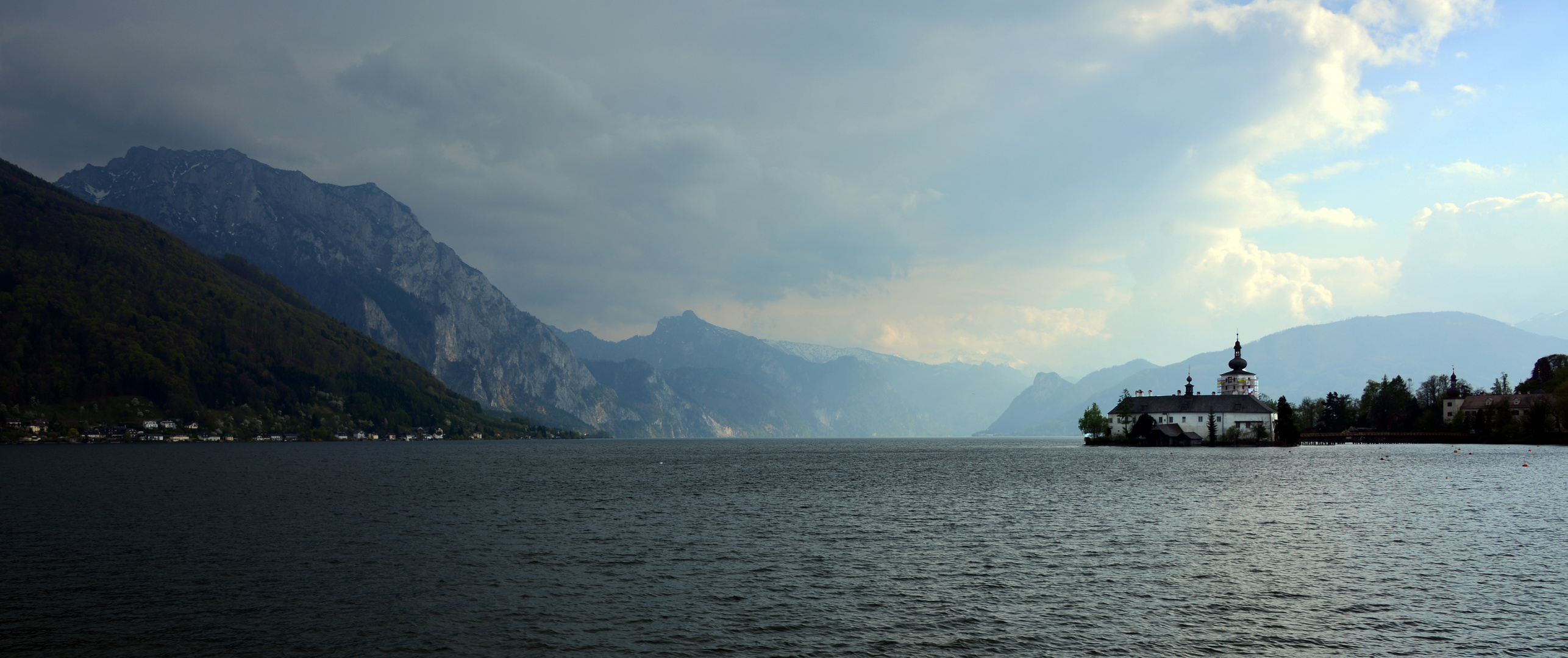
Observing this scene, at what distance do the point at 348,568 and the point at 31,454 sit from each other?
652 feet

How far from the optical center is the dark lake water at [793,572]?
2831cm

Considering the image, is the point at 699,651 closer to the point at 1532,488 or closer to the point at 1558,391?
the point at 1532,488

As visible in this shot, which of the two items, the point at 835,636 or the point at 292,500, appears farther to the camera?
the point at 292,500

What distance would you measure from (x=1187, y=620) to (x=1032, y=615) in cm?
573

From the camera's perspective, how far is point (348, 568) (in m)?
41.4

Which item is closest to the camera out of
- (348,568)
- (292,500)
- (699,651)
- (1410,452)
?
(699,651)

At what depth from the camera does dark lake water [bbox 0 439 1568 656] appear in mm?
28312

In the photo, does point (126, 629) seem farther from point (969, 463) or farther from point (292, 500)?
point (969, 463)

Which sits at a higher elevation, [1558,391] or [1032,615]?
[1558,391]

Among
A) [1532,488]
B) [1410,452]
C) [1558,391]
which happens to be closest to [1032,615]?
[1532,488]

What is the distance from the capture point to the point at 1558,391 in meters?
176

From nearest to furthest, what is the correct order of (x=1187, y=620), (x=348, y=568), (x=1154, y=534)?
(x=1187, y=620), (x=348, y=568), (x=1154, y=534)

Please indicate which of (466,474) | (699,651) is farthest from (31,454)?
(699,651)

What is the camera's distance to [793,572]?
4006 centimetres
